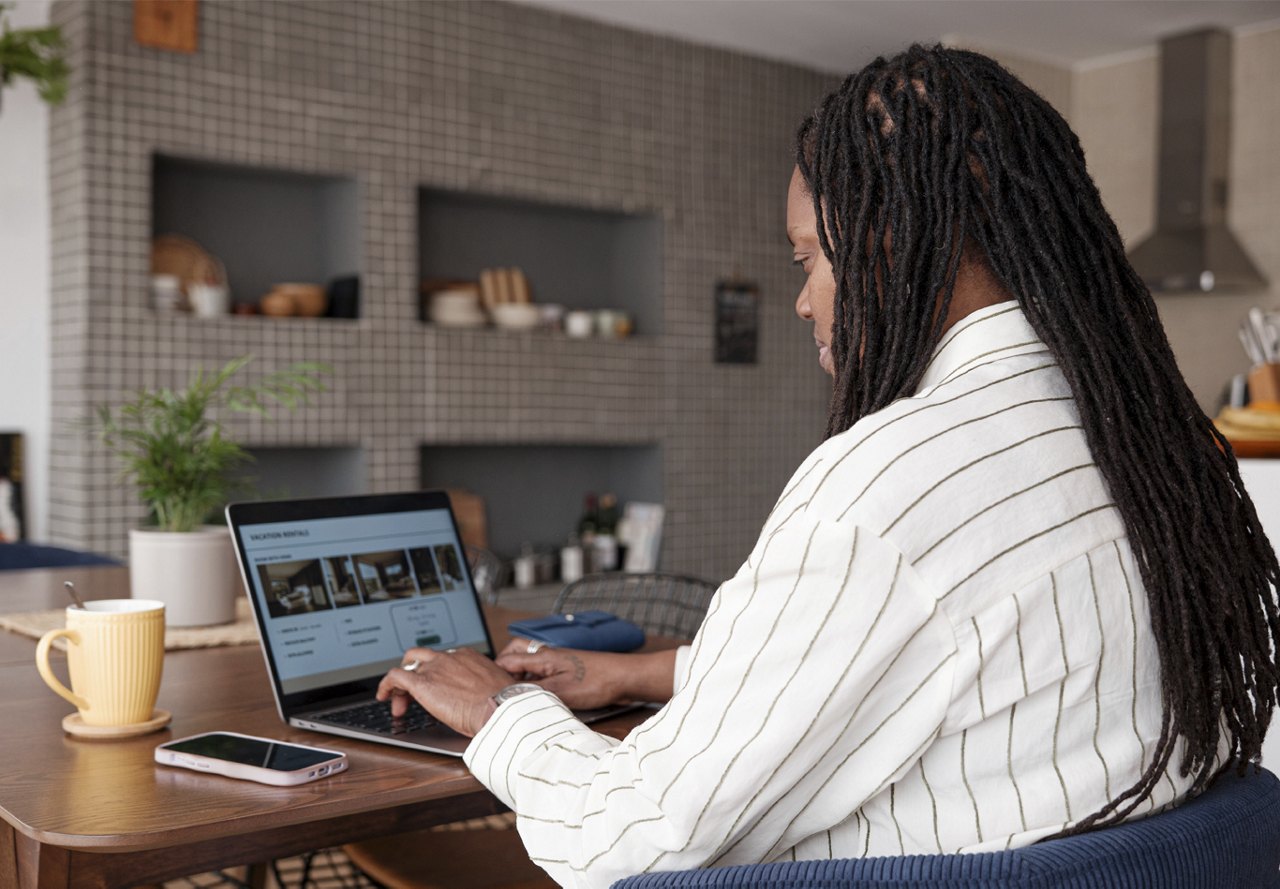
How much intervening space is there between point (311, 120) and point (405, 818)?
327 cm

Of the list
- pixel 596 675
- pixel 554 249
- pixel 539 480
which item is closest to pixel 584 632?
pixel 596 675

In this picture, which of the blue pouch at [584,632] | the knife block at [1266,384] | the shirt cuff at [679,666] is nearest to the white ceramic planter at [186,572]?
the blue pouch at [584,632]

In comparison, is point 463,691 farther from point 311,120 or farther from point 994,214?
point 311,120

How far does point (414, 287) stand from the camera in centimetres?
427

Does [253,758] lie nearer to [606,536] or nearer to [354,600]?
[354,600]

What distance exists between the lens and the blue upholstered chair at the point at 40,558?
278 centimetres

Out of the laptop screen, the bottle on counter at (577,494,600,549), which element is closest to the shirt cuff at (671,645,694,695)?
the laptop screen

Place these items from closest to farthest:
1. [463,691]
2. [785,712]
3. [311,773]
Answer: [785,712] < [311,773] < [463,691]

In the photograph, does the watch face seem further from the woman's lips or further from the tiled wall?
the tiled wall

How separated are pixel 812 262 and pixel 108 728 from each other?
78cm

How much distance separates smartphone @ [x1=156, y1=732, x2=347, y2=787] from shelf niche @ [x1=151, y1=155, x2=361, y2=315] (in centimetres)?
320

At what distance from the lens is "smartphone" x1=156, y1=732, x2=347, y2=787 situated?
1.05 m

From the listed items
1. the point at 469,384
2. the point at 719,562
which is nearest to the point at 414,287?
the point at 469,384

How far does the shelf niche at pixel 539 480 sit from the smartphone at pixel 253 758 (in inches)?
137
